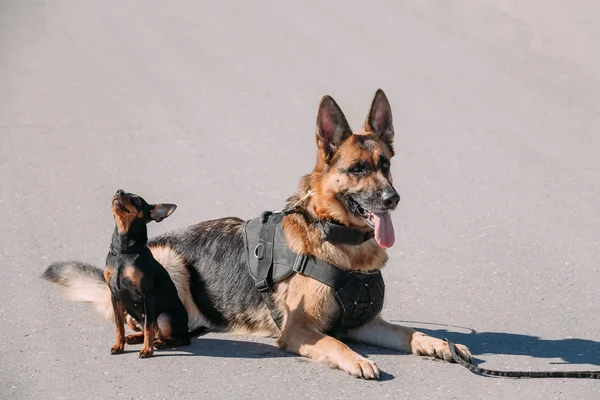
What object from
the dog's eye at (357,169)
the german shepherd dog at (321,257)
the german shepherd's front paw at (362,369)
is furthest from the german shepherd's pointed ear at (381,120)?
the german shepherd's front paw at (362,369)

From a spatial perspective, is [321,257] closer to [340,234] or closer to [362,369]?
[340,234]

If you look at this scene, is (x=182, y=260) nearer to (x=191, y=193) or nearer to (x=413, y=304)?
(x=413, y=304)

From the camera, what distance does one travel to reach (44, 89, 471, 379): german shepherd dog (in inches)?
253

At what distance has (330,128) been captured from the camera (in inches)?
262

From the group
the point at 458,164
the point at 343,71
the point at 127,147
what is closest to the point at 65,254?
the point at 127,147

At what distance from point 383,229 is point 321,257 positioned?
0.44 meters

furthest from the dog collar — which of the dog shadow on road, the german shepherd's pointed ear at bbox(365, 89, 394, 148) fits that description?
the dog shadow on road

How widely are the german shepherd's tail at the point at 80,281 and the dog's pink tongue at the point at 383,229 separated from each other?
2047mm

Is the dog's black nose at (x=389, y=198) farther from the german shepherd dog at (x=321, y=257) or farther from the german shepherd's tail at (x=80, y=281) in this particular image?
the german shepherd's tail at (x=80, y=281)

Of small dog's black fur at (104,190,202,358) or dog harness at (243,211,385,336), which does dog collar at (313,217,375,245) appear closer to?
dog harness at (243,211,385,336)

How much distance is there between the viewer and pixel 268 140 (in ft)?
36.0

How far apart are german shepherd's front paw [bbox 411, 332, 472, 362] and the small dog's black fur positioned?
152 cm

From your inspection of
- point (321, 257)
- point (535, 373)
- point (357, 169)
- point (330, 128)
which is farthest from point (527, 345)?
point (330, 128)

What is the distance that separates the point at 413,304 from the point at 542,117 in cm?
442
